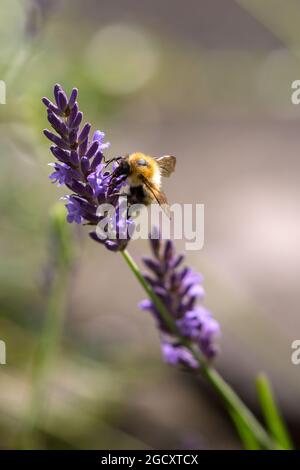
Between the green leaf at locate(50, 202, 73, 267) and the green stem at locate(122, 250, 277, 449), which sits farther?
the green leaf at locate(50, 202, 73, 267)

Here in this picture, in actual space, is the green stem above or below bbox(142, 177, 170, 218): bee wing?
below

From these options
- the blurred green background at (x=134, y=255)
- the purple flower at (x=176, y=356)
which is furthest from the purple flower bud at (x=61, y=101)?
the blurred green background at (x=134, y=255)

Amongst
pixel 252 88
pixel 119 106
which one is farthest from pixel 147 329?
A: pixel 252 88

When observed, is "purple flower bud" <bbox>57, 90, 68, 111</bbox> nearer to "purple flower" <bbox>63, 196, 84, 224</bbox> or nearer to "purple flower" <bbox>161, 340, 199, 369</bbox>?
"purple flower" <bbox>63, 196, 84, 224</bbox>

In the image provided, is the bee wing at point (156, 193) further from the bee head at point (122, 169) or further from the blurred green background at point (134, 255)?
A: the blurred green background at point (134, 255)

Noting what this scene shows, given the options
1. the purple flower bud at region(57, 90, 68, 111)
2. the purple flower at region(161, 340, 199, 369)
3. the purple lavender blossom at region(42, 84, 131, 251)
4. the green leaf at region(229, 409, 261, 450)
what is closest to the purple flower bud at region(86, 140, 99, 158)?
the purple lavender blossom at region(42, 84, 131, 251)
